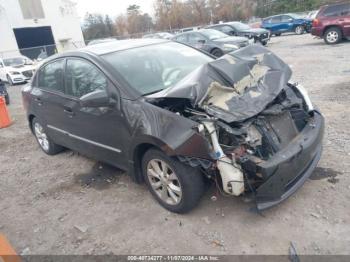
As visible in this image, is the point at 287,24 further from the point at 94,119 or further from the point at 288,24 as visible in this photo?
the point at 94,119

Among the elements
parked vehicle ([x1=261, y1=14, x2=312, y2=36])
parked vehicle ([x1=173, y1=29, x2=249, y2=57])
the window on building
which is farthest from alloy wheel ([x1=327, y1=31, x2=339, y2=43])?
the window on building

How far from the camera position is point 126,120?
348 centimetres

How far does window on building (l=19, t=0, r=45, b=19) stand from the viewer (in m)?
31.8

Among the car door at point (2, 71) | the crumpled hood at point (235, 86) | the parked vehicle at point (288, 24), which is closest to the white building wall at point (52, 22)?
the car door at point (2, 71)

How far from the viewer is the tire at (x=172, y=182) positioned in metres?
3.12

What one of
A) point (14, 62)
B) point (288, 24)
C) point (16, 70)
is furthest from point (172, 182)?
point (288, 24)

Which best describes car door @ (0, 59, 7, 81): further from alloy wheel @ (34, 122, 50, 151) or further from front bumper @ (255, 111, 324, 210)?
front bumper @ (255, 111, 324, 210)

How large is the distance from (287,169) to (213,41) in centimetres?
1178

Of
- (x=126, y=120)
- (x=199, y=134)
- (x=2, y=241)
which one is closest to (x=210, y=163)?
(x=199, y=134)

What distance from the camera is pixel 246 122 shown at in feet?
9.90

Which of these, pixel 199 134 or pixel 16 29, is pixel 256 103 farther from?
pixel 16 29

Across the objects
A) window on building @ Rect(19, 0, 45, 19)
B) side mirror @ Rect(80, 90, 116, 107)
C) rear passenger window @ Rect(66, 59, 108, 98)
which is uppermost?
window on building @ Rect(19, 0, 45, 19)

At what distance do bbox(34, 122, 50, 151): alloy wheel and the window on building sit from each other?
30986 millimetres

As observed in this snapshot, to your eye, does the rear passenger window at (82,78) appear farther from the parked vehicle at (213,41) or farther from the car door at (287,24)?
the car door at (287,24)
